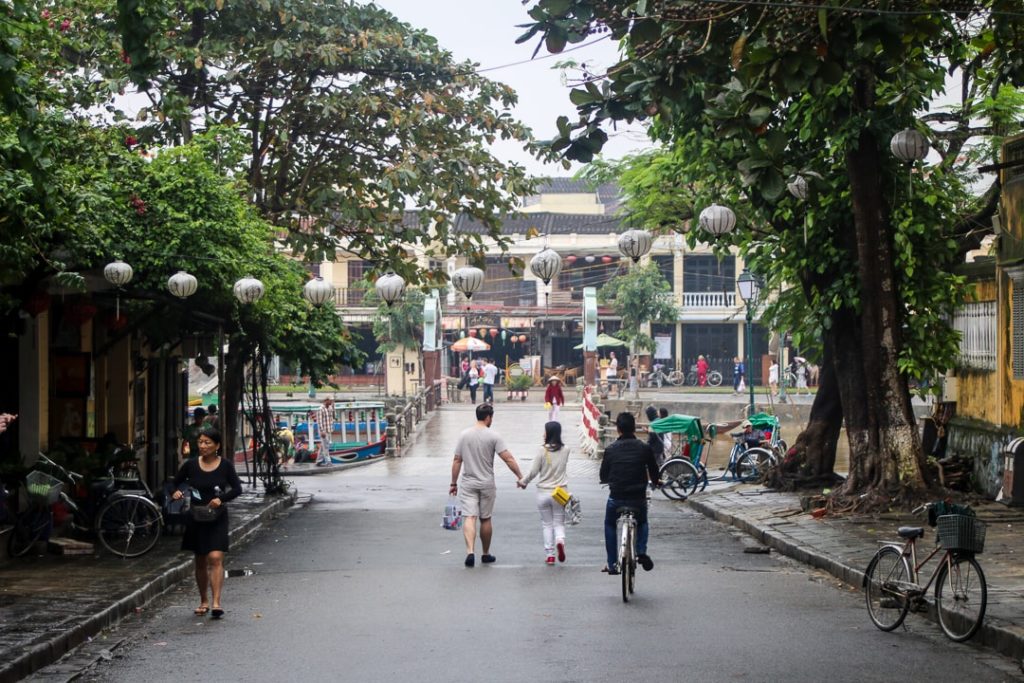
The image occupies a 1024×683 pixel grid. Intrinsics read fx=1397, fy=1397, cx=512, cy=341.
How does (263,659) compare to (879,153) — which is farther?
(879,153)

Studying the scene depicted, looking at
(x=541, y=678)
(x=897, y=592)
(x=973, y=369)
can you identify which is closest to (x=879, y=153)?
(x=973, y=369)

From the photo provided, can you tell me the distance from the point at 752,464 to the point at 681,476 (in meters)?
1.95

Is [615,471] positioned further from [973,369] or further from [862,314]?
[973,369]

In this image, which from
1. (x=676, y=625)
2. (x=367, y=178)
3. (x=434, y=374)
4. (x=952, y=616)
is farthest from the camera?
(x=434, y=374)

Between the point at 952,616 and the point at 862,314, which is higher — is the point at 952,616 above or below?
below

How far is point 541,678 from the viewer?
8836mm

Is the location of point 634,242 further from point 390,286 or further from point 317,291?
point 317,291

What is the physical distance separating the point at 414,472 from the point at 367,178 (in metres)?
9.61

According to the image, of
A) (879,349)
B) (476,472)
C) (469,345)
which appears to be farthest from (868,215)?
(469,345)

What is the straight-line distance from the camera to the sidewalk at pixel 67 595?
32.2 feet

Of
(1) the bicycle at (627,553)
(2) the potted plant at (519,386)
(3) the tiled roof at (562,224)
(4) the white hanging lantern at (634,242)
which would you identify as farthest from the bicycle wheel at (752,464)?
(3) the tiled roof at (562,224)

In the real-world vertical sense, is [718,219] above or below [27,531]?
above

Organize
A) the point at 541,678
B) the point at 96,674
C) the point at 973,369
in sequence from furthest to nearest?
the point at 973,369 → the point at 96,674 → the point at 541,678

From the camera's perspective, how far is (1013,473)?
18.4 meters
